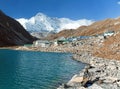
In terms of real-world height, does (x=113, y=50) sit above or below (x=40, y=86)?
above

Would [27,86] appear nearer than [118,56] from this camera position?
Yes

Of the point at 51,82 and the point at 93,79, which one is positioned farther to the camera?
the point at 51,82

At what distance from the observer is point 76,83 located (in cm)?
4934

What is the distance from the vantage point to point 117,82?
4862 centimetres

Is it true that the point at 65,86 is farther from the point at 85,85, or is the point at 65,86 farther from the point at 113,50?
the point at 113,50

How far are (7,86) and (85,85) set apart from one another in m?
15.8

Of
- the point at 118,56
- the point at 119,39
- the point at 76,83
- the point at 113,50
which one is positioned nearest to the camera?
the point at 76,83

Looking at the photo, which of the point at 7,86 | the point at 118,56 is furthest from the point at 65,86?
the point at 118,56

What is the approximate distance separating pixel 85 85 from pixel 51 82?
13142 mm

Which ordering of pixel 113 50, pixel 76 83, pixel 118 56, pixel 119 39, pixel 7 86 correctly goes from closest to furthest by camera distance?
pixel 76 83
pixel 7 86
pixel 118 56
pixel 113 50
pixel 119 39

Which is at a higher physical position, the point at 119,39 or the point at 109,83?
the point at 119,39

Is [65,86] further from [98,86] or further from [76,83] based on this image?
[98,86]

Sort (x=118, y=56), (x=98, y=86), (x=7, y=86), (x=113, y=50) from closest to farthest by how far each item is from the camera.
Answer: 1. (x=98, y=86)
2. (x=7, y=86)
3. (x=118, y=56)
4. (x=113, y=50)

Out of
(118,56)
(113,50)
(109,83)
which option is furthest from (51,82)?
(113,50)
